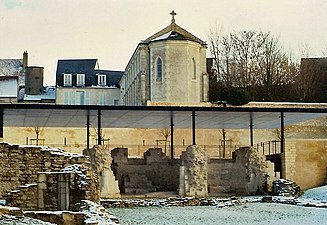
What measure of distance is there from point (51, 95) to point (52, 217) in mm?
53837

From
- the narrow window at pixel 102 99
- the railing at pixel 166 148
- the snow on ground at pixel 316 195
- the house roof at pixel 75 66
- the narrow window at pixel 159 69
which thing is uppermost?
the house roof at pixel 75 66

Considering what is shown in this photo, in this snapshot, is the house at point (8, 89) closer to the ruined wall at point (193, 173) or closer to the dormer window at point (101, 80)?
the dormer window at point (101, 80)

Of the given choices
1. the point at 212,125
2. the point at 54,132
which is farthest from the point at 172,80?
the point at 212,125

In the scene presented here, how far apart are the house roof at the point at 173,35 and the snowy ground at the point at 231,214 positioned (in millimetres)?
28856

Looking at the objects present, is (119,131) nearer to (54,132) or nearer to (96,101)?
(54,132)

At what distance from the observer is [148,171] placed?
31062mm

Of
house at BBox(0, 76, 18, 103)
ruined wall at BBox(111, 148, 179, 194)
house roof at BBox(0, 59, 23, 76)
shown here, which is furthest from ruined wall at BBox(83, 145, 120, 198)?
house roof at BBox(0, 59, 23, 76)

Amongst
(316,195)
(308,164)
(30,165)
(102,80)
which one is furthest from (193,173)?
(102,80)

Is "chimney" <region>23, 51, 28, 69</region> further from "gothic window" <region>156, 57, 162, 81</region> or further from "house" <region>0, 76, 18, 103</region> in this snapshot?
"gothic window" <region>156, 57, 162, 81</region>

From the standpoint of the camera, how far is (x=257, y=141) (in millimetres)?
46688

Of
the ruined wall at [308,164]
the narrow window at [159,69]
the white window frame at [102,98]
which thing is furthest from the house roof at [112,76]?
the ruined wall at [308,164]

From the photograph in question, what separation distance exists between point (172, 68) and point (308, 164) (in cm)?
2090

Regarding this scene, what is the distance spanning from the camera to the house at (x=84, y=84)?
210ft

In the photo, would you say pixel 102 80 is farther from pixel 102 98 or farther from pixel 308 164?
pixel 308 164
